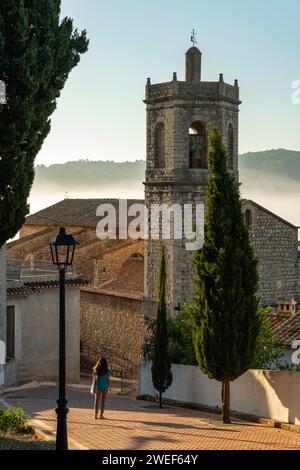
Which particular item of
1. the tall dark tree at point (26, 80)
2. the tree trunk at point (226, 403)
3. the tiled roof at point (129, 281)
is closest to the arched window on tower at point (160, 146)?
the tiled roof at point (129, 281)

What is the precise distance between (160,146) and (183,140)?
1470 mm

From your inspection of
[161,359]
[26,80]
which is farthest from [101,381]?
[26,80]

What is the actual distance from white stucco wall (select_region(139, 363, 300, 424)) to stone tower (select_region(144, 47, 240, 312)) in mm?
14094

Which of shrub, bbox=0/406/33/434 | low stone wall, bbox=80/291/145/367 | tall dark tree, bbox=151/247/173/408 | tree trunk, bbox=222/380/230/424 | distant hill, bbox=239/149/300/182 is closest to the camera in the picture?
shrub, bbox=0/406/33/434

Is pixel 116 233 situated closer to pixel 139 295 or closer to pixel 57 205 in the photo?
pixel 139 295

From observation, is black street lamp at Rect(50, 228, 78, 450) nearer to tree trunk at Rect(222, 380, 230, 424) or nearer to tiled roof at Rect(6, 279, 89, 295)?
tree trunk at Rect(222, 380, 230, 424)

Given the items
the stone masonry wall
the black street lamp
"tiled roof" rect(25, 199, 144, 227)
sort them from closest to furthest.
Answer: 1. the black street lamp
2. the stone masonry wall
3. "tiled roof" rect(25, 199, 144, 227)

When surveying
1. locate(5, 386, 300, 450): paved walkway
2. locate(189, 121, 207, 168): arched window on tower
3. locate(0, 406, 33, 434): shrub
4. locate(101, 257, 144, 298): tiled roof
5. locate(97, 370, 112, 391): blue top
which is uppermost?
locate(189, 121, 207, 168): arched window on tower

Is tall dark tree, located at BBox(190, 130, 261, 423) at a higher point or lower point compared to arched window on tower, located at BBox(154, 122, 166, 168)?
lower

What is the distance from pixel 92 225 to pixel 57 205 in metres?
9.24

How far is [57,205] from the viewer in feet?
179

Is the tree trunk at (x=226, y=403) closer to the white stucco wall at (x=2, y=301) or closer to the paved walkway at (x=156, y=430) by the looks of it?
the paved walkway at (x=156, y=430)

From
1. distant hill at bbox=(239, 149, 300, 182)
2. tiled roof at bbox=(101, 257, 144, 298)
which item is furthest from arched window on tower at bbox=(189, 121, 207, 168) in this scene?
distant hill at bbox=(239, 149, 300, 182)

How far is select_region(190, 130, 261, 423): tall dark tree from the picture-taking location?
15961 mm
